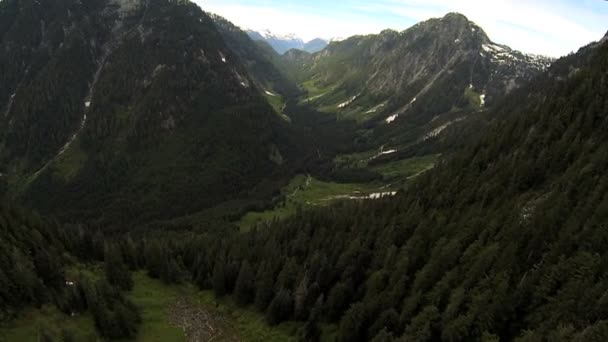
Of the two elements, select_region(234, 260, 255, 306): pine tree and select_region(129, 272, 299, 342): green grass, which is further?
select_region(234, 260, 255, 306): pine tree

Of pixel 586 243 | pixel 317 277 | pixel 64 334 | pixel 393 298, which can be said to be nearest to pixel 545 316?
pixel 586 243

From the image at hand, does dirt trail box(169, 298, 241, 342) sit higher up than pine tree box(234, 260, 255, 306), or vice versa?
pine tree box(234, 260, 255, 306)

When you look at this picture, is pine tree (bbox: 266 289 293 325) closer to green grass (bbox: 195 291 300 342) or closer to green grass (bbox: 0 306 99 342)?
green grass (bbox: 195 291 300 342)

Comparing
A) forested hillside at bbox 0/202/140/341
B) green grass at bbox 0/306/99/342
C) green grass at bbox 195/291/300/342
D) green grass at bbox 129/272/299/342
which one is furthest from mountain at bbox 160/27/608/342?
green grass at bbox 0/306/99/342

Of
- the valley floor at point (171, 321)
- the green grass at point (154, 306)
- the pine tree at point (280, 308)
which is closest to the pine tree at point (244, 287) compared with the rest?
the valley floor at point (171, 321)

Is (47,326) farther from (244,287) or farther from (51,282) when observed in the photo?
(244,287)

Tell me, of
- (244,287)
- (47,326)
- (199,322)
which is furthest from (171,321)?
(47,326)
